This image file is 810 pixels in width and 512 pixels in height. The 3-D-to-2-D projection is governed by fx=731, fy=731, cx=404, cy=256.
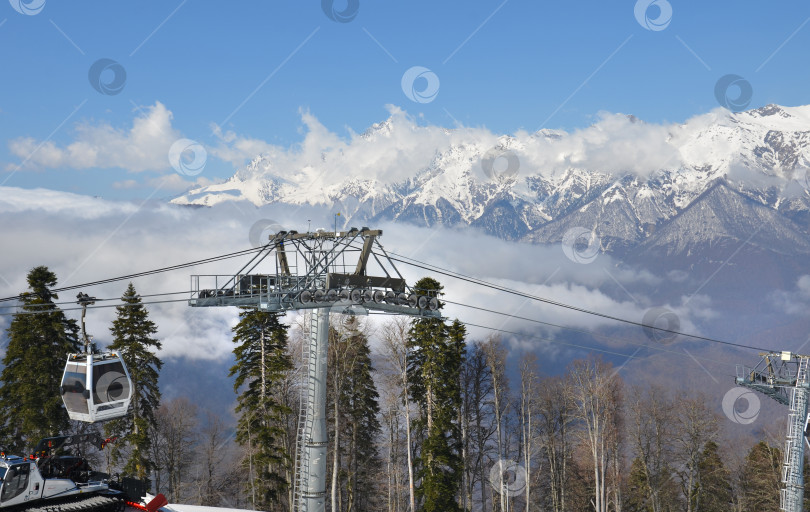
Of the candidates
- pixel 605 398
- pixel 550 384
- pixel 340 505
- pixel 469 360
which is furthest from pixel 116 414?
pixel 550 384

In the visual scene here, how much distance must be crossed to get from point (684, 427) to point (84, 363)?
2279 inches

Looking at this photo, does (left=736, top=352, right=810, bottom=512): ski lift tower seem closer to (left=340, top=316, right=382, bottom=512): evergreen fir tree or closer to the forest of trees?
the forest of trees

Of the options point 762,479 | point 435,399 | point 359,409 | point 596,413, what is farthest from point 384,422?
point 762,479

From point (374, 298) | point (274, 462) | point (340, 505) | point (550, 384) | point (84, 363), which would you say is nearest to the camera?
point (84, 363)

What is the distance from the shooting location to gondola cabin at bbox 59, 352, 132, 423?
89.6 feet

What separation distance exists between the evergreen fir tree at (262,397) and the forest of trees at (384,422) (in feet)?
0.38

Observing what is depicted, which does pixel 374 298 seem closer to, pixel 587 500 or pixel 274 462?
pixel 274 462

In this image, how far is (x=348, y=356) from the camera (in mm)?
53781

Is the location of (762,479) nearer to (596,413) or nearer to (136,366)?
(596,413)

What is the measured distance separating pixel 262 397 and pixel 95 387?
2282 centimetres

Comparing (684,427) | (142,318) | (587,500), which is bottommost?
(587,500)

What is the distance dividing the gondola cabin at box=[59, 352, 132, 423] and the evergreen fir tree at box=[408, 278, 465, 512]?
86.7 ft

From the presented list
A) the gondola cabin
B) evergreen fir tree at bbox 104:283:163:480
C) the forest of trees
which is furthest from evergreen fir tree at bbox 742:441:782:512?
the gondola cabin

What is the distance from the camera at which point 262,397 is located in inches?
1953
